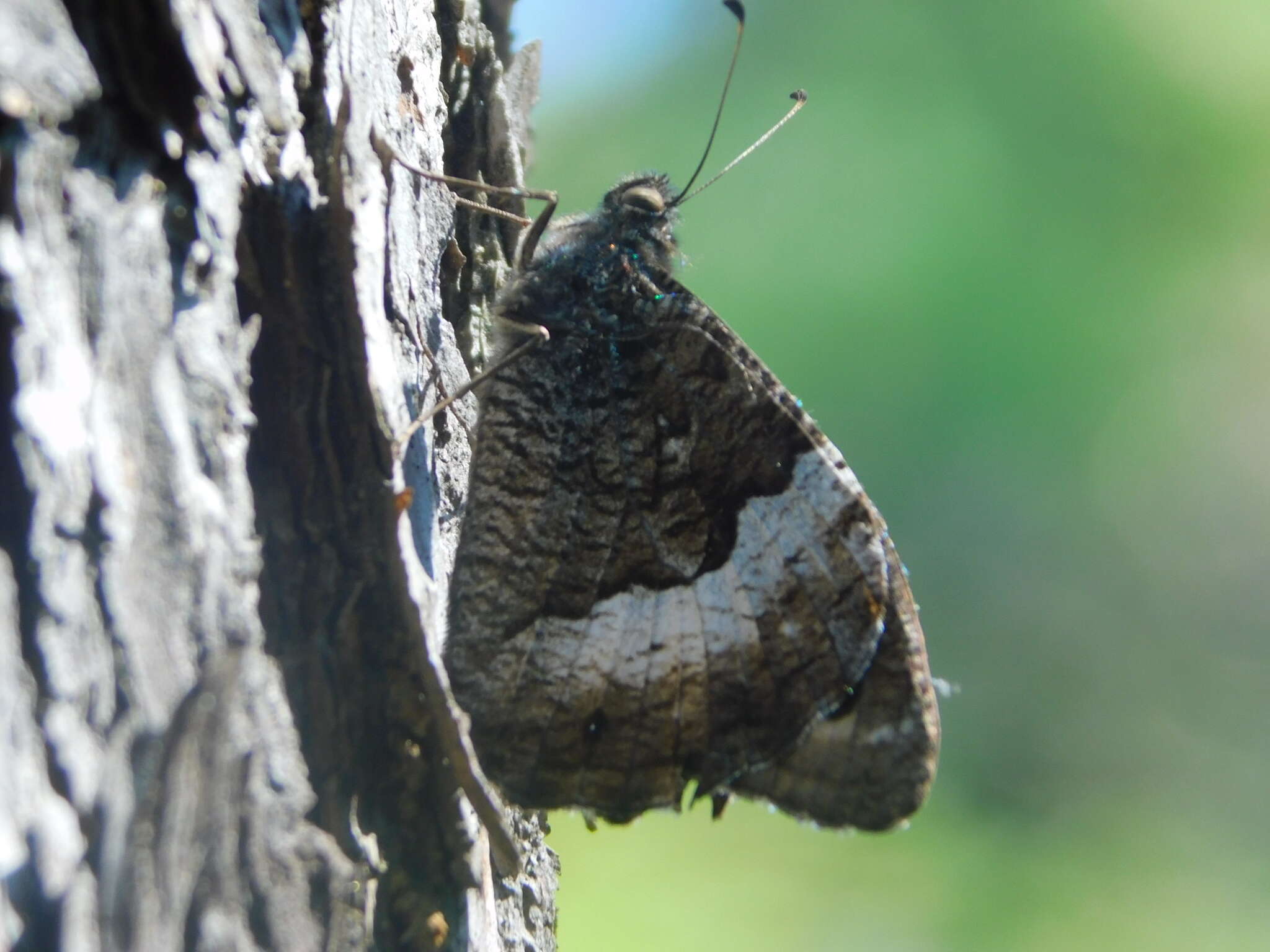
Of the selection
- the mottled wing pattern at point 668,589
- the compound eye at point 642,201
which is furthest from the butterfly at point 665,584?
the compound eye at point 642,201

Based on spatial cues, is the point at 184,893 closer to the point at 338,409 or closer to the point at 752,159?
the point at 338,409

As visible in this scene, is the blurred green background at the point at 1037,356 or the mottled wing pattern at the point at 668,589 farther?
the blurred green background at the point at 1037,356

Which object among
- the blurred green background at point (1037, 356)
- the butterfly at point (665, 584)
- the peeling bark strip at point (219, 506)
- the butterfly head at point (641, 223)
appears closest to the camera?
the peeling bark strip at point (219, 506)

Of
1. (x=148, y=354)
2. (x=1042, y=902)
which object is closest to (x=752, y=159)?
(x=1042, y=902)

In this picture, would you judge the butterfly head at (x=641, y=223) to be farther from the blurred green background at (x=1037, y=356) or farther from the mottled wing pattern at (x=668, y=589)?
the blurred green background at (x=1037, y=356)

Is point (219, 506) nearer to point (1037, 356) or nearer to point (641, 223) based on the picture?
point (641, 223)

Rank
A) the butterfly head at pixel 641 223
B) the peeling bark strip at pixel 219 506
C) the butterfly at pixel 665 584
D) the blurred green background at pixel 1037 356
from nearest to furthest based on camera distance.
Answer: the peeling bark strip at pixel 219 506 → the butterfly at pixel 665 584 → the butterfly head at pixel 641 223 → the blurred green background at pixel 1037 356

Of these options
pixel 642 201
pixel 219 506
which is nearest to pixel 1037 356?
pixel 642 201

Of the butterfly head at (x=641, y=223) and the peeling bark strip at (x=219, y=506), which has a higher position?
the butterfly head at (x=641, y=223)
